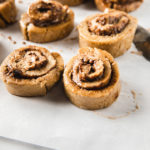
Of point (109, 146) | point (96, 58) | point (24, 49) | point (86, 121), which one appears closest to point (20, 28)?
point (24, 49)

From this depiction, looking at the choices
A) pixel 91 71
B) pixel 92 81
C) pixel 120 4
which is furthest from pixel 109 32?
pixel 120 4

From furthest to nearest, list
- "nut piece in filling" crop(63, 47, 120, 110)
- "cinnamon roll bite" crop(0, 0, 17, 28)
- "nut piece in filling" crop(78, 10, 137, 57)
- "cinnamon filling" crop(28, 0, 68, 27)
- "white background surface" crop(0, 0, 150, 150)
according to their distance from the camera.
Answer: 1. "cinnamon roll bite" crop(0, 0, 17, 28)
2. "cinnamon filling" crop(28, 0, 68, 27)
3. "nut piece in filling" crop(78, 10, 137, 57)
4. "nut piece in filling" crop(63, 47, 120, 110)
5. "white background surface" crop(0, 0, 150, 150)

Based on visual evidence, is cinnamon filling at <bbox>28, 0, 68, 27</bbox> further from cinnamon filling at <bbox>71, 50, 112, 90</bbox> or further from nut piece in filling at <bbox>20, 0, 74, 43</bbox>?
cinnamon filling at <bbox>71, 50, 112, 90</bbox>

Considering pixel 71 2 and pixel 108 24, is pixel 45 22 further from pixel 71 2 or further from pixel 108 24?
pixel 71 2

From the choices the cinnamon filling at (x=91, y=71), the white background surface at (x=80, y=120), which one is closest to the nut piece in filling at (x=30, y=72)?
the white background surface at (x=80, y=120)

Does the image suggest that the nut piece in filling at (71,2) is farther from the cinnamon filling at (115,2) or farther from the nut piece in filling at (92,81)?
the nut piece in filling at (92,81)

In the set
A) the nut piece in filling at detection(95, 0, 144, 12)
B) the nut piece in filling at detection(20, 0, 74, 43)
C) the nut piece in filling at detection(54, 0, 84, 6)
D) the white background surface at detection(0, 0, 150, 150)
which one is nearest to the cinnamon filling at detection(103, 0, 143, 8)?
the nut piece in filling at detection(95, 0, 144, 12)

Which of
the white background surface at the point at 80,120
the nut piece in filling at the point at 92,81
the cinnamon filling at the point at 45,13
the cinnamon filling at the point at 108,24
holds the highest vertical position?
the cinnamon filling at the point at 45,13

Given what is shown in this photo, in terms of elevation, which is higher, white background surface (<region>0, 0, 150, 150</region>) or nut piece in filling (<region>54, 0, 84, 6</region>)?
nut piece in filling (<region>54, 0, 84, 6</region>)

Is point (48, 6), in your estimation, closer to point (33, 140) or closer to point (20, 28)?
point (20, 28)
